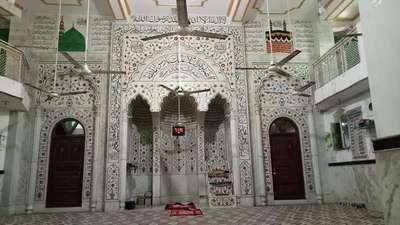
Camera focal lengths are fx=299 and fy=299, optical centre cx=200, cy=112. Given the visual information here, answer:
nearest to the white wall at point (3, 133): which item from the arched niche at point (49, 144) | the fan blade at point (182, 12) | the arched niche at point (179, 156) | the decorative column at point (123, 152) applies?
the arched niche at point (49, 144)

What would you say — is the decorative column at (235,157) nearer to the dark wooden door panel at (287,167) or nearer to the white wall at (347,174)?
the dark wooden door panel at (287,167)

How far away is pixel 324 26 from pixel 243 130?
3.54 m

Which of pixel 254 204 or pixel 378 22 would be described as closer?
pixel 378 22

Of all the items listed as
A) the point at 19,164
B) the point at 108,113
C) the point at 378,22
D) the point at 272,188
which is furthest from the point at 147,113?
the point at 378,22

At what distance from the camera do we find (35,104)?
7074 mm

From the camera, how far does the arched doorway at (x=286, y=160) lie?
7254 mm

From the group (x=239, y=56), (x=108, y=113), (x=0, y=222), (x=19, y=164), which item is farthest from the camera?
(x=239, y=56)

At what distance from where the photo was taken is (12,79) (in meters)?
6.11

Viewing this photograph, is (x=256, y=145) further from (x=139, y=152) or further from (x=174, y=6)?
(x=174, y=6)

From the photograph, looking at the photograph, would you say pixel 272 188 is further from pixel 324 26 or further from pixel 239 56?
pixel 324 26

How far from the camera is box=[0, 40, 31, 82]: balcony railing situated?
6.18 meters

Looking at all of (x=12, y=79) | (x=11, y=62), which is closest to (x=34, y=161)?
(x=12, y=79)

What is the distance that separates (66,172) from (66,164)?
185 mm

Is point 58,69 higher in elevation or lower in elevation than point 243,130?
higher
